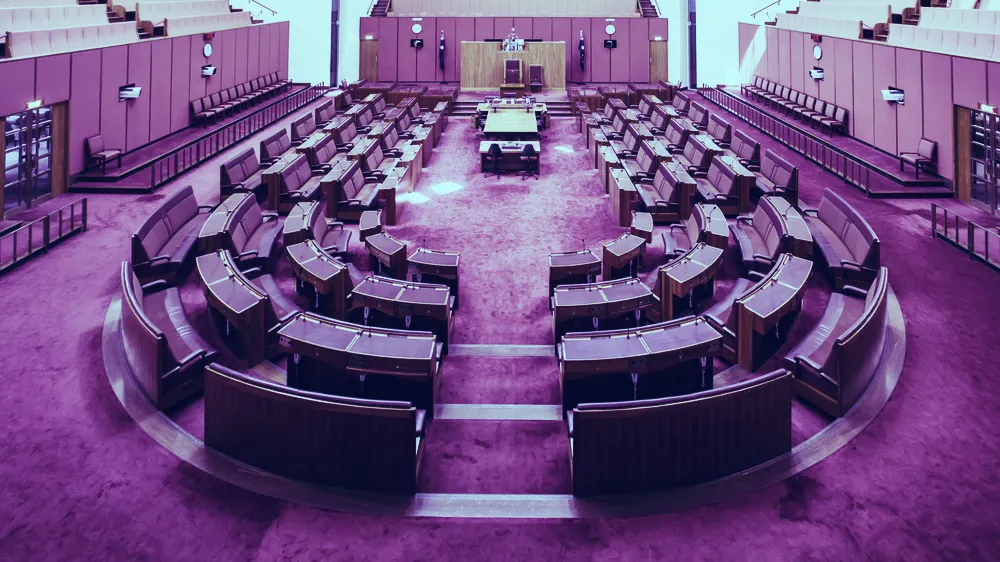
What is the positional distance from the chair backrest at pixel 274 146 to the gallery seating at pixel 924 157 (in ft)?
43.4

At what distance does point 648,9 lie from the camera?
27.4 m

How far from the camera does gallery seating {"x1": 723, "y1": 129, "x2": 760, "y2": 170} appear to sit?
13016mm

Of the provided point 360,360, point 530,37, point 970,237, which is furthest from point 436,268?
point 530,37

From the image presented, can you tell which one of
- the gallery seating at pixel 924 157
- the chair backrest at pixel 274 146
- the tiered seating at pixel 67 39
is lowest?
the gallery seating at pixel 924 157

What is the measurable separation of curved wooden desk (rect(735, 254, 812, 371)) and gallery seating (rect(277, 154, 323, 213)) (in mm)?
7918

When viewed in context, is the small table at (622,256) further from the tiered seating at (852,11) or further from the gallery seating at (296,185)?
the tiered seating at (852,11)

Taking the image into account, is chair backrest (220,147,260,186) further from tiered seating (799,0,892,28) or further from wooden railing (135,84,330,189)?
tiered seating (799,0,892,28)

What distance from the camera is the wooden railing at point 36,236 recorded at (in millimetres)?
8672

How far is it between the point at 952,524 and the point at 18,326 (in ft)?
29.2

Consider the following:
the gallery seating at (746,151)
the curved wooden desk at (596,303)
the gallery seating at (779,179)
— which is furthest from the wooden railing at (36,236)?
the gallery seating at (746,151)

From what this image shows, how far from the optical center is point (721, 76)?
89.5 feet

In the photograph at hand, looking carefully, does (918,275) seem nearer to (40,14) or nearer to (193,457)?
(193,457)

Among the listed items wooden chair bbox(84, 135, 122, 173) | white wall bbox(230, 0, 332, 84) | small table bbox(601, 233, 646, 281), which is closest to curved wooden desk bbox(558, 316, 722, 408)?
small table bbox(601, 233, 646, 281)

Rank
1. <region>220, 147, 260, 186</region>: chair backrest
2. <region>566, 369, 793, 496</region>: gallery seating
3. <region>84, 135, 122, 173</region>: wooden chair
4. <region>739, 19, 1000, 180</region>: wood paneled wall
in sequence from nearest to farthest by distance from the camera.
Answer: <region>566, 369, 793, 496</region>: gallery seating
<region>739, 19, 1000, 180</region>: wood paneled wall
<region>220, 147, 260, 186</region>: chair backrest
<region>84, 135, 122, 173</region>: wooden chair
